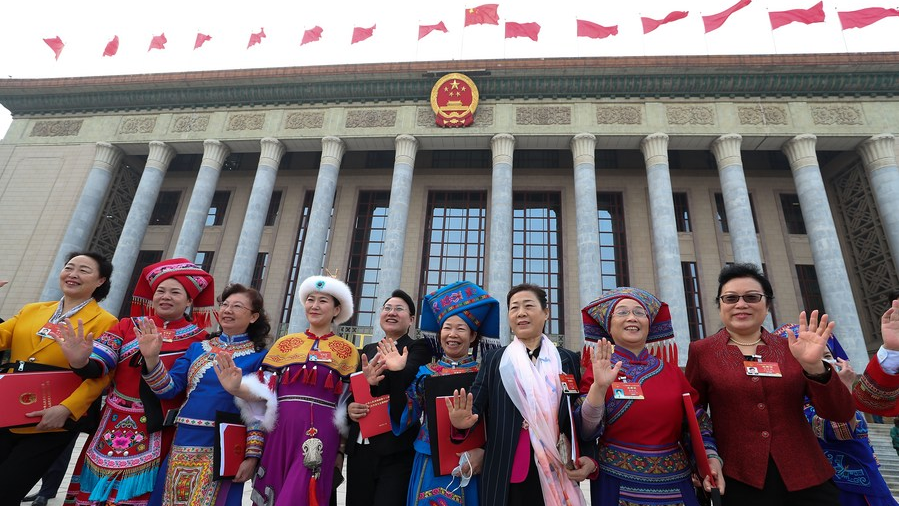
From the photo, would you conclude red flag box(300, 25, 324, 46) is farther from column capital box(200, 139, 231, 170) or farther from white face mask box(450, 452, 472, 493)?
white face mask box(450, 452, 472, 493)

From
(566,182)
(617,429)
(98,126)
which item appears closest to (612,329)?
(617,429)

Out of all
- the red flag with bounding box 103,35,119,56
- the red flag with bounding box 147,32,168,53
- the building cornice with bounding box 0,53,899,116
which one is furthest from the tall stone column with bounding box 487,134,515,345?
the red flag with bounding box 103,35,119,56

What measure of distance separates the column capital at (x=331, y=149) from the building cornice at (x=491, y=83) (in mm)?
1825

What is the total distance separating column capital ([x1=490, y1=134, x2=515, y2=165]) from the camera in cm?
1542

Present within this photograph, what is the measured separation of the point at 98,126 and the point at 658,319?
72.5 feet

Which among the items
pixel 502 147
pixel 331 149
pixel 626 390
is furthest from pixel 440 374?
pixel 331 149

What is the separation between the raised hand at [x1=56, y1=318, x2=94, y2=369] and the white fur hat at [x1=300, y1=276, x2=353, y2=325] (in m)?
1.42

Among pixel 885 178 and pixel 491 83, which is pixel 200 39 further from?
pixel 885 178

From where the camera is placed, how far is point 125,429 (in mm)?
3078

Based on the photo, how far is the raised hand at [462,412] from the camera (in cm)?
246

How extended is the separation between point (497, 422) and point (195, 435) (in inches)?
81.6

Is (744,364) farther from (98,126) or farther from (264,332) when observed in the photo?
(98,126)

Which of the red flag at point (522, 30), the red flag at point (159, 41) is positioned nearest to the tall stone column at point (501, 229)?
the red flag at point (522, 30)

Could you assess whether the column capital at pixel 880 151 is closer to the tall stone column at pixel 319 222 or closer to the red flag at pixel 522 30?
the red flag at pixel 522 30
